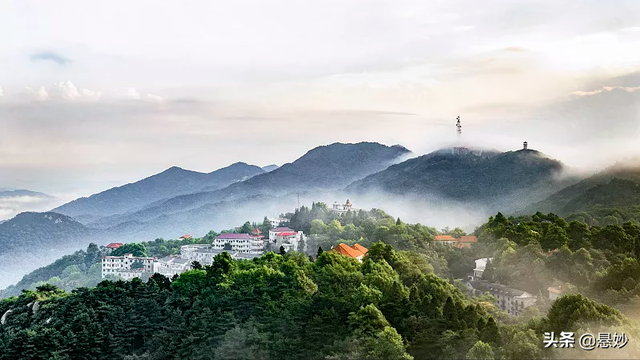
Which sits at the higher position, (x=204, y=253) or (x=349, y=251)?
(x=349, y=251)

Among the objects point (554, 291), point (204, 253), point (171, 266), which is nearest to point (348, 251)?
point (554, 291)

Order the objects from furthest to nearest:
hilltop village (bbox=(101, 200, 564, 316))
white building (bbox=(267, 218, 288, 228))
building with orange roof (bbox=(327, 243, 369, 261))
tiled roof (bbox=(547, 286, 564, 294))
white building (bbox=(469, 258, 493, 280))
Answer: white building (bbox=(267, 218, 288, 228)), hilltop village (bbox=(101, 200, 564, 316)), building with orange roof (bbox=(327, 243, 369, 261)), white building (bbox=(469, 258, 493, 280)), tiled roof (bbox=(547, 286, 564, 294))

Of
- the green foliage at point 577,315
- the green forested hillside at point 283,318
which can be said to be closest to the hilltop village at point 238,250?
the green forested hillside at point 283,318

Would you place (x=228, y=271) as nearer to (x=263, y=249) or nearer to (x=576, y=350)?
(x=576, y=350)

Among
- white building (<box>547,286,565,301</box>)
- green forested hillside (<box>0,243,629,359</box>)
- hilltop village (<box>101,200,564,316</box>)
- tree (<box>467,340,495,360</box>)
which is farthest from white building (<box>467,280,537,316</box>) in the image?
tree (<box>467,340,495,360</box>)

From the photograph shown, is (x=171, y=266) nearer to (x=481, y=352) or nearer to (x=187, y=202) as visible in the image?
(x=481, y=352)

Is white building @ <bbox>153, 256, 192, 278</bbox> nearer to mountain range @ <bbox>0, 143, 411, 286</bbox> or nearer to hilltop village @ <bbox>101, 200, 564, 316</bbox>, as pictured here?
hilltop village @ <bbox>101, 200, 564, 316</bbox>
